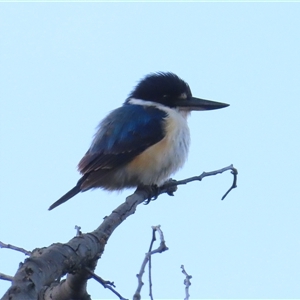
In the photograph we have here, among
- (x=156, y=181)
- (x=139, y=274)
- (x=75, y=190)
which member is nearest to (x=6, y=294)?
(x=139, y=274)

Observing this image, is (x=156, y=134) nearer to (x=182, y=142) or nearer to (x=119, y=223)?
(x=182, y=142)

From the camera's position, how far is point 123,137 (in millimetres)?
5250

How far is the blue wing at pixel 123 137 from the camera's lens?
16.6ft

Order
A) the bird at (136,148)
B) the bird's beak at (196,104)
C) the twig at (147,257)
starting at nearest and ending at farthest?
the twig at (147,257) < the bird at (136,148) < the bird's beak at (196,104)

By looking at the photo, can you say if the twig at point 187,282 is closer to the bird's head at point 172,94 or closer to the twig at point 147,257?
the twig at point 147,257

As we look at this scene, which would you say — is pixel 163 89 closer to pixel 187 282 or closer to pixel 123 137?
pixel 123 137

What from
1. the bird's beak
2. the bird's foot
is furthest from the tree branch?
the bird's beak

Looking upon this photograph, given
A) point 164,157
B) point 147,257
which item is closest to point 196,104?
point 164,157

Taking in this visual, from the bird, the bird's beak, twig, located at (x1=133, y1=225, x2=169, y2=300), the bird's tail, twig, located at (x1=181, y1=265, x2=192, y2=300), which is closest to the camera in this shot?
twig, located at (x1=133, y1=225, x2=169, y2=300)

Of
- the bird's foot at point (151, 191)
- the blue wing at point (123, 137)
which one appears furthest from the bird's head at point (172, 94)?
the bird's foot at point (151, 191)

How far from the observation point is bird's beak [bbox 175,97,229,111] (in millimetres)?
5949

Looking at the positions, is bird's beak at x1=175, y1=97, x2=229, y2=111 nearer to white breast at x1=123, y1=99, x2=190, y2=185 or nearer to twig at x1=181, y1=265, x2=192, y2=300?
white breast at x1=123, y1=99, x2=190, y2=185

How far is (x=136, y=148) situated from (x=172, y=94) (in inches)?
38.3

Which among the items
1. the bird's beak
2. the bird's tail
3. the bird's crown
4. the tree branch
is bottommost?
the tree branch
